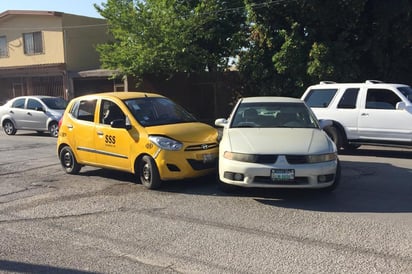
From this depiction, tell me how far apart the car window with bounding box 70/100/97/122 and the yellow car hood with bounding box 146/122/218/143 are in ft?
5.16

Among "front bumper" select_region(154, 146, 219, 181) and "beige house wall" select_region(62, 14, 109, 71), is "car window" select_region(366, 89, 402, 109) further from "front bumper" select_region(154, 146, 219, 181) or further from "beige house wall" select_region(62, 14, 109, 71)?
"beige house wall" select_region(62, 14, 109, 71)

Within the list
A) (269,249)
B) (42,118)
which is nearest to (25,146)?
(42,118)

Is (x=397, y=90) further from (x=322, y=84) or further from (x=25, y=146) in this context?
(x=25, y=146)

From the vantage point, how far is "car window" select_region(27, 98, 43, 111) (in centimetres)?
1845

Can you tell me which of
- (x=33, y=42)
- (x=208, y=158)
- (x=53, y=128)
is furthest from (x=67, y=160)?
(x=33, y=42)

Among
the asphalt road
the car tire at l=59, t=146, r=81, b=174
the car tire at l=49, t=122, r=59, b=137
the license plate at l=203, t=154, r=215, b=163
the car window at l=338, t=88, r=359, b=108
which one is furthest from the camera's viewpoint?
the car tire at l=49, t=122, r=59, b=137

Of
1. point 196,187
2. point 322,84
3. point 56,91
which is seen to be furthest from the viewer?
point 56,91

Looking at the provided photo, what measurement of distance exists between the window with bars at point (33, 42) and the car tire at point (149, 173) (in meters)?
25.5

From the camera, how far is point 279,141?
711 centimetres

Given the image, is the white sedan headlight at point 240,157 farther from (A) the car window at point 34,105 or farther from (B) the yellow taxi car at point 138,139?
(A) the car window at point 34,105

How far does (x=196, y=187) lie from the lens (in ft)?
26.8

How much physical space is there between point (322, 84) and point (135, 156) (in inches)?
251

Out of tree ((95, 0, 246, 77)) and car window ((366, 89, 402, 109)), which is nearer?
car window ((366, 89, 402, 109))

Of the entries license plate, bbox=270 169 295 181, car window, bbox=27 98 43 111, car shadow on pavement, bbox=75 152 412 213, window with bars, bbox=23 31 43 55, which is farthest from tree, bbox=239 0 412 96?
window with bars, bbox=23 31 43 55
